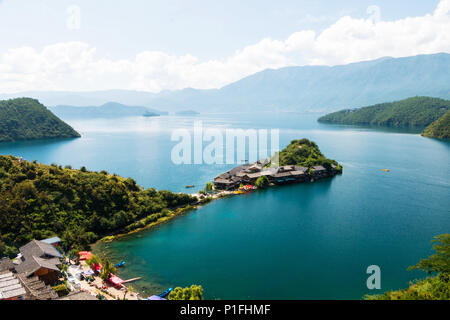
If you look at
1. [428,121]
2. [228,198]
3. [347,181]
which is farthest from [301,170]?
[428,121]

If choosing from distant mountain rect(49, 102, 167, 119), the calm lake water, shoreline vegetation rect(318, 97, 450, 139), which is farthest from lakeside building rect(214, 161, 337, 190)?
distant mountain rect(49, 102, 167, 119)

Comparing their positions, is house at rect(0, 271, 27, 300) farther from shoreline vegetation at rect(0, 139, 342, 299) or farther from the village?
shoreline vegetation at rect(0, 139, 342, 299)

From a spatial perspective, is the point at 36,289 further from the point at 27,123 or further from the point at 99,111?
the point at 99,111

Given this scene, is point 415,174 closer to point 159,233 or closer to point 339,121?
point 159,233

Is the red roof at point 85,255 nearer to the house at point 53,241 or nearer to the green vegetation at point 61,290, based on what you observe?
the house at point 53,241

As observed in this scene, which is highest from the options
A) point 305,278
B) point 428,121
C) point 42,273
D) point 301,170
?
point 428,121

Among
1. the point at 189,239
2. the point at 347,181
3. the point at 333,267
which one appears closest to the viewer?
the point at 333,267

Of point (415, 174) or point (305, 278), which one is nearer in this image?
point (305, 278)
